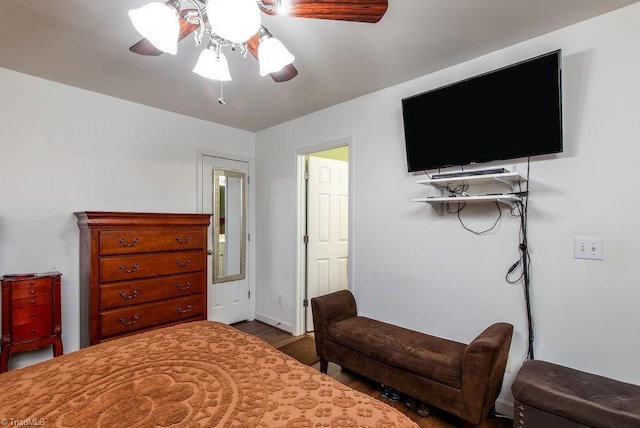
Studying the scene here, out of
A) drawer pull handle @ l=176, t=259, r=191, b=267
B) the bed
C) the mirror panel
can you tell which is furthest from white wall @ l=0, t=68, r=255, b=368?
the bed

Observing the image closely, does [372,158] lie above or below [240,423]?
above

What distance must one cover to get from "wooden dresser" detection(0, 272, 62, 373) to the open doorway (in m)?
2.16

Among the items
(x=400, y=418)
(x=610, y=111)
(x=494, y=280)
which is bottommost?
(x=400, y=418)

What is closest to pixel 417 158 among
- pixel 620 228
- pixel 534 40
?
pixel 534 40

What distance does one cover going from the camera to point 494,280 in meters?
2.13

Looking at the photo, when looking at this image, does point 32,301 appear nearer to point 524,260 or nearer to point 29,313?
point 29,313

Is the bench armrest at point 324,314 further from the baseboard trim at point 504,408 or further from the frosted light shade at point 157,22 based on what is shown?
the frosted light shade at point 157,22

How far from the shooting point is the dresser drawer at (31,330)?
2.20 metres

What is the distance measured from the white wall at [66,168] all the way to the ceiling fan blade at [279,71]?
2073mm

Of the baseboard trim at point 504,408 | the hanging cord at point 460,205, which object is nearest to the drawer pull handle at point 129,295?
the hanging cord at point 460,205

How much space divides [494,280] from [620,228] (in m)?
0.73

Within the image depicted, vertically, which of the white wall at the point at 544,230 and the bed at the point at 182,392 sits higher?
the white wall at the point at 544,230

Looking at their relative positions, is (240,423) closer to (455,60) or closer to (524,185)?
(524,185)

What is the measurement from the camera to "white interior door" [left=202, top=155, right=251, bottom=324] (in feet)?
11.9
